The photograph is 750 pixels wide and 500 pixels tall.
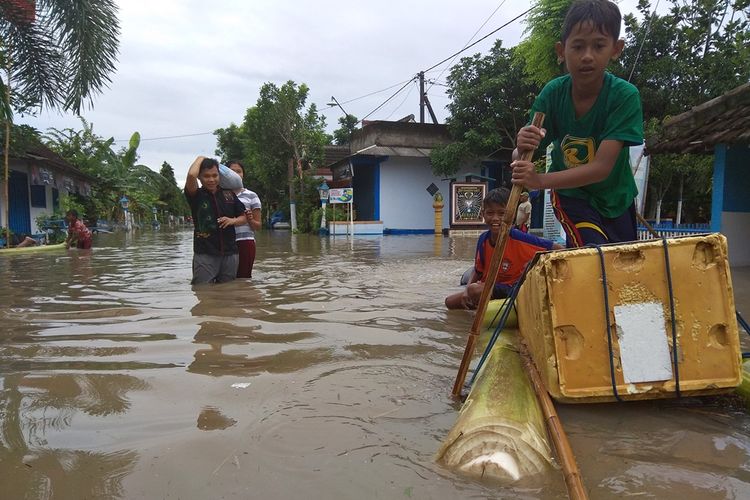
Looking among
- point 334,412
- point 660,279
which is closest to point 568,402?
point 660,279

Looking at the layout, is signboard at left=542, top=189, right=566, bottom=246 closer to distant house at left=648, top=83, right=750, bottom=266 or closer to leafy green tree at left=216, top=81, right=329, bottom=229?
distant house at left=648, top=83, right=750, bottom=266

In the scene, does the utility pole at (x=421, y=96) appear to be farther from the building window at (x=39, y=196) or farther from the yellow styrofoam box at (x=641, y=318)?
the yellow styrofoam box at (x=641, y=318)

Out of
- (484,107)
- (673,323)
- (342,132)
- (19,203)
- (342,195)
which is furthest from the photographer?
(342,132)

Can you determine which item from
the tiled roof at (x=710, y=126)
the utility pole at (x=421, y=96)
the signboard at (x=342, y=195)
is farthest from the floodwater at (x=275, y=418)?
the utility pole at (x=421, y=96)

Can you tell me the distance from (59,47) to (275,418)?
889 cm

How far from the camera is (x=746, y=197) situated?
7.64 metres

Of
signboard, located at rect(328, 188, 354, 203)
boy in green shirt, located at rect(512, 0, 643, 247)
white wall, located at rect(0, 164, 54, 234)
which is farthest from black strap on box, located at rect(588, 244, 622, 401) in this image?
signboard, located at rect(328, 188, 354, 203)

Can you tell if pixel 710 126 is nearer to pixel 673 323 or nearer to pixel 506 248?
pixel 506 248

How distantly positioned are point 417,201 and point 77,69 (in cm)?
1455

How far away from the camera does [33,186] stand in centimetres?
1683

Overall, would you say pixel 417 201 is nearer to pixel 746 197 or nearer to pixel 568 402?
pixel 746 197

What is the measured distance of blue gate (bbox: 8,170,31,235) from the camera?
15717 millimetres

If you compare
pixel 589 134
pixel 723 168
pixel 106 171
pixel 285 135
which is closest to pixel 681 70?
pixel 723 168

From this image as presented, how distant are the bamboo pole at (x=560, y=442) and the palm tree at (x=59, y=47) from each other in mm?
8613
